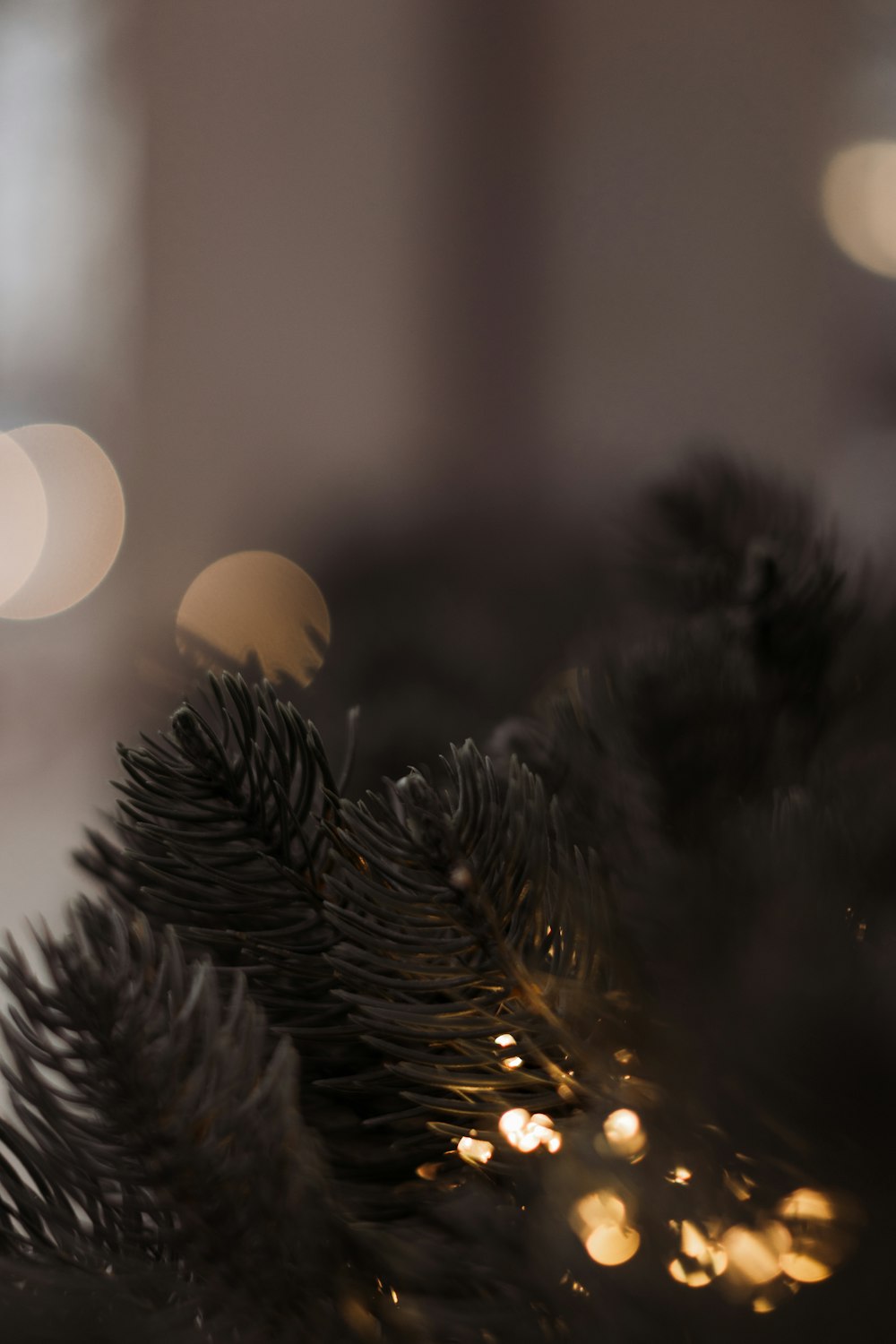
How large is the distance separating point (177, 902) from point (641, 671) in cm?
9

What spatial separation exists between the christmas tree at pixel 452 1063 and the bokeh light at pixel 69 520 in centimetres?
98

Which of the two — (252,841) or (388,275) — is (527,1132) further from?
(388,275)

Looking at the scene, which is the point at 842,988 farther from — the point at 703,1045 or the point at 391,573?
the point at 391,573

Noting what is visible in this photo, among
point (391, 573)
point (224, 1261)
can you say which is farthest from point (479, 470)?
point (224, 1261)

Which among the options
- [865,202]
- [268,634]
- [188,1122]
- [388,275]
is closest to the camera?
[188,1122]

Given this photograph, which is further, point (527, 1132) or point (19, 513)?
point (19, 513)

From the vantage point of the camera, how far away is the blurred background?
2.52 ft

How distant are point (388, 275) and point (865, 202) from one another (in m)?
0.47

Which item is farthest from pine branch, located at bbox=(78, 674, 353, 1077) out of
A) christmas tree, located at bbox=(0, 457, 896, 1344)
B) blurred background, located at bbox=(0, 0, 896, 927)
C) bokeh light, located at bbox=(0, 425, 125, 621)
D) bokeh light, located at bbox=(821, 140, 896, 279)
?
bokeh light, located at bbox=(0, 425, 125, 621)

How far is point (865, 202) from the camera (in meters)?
0.72

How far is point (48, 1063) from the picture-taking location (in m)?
0.09

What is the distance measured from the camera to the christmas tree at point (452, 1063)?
8 centimetres

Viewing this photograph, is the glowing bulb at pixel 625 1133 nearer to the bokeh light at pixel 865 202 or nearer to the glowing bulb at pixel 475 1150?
the glowing bulb at pixel 475 1150

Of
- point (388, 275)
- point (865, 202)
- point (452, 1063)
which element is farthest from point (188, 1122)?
point (388, 275)
